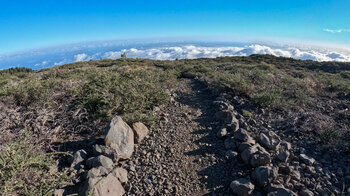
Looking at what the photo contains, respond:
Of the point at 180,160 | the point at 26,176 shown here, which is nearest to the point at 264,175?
the point at 180,160

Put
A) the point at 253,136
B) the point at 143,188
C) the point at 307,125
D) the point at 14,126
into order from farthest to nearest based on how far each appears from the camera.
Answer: the point at 307,125, the point at 253,136, the point at 14,126, the point at 143,188

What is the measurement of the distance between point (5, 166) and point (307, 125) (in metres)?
5.65

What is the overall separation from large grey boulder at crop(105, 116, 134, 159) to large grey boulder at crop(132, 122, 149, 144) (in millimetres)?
183

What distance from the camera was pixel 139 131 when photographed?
3.61m

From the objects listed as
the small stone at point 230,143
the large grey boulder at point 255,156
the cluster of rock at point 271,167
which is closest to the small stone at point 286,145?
the cluster of rock at point 271,167

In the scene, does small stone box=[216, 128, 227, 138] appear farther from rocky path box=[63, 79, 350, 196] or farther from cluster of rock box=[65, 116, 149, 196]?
cluster of rock box=[65, 116, 149, 196]

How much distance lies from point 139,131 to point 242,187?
2127 millimetres

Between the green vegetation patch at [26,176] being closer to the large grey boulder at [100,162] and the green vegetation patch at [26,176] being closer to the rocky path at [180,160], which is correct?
the large grey boulder at [100,162]

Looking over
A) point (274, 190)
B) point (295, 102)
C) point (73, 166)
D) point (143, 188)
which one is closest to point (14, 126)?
point (73, 166)

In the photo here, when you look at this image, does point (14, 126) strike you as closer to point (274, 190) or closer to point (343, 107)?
point (274, 190)

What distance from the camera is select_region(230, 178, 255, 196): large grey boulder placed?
97.4 inches

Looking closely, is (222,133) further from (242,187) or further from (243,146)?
(242,187)

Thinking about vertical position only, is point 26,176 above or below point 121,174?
above

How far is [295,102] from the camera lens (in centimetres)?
557
